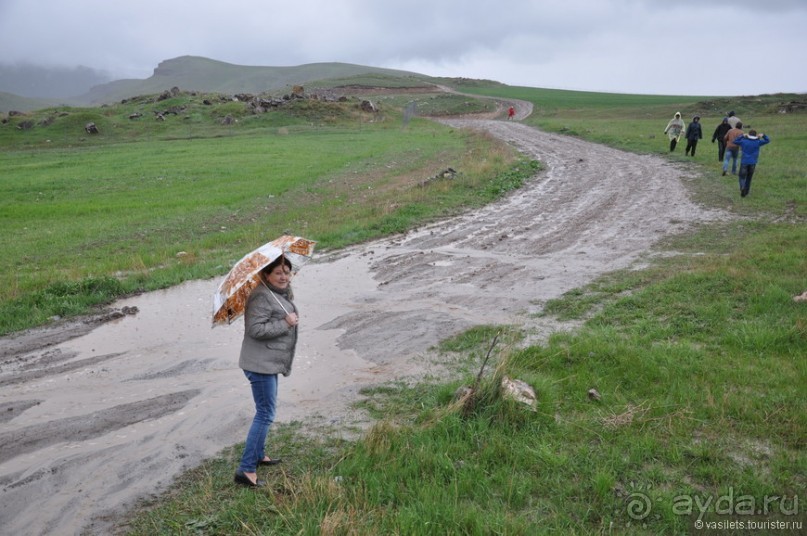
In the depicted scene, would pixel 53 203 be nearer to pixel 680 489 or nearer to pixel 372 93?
pixel 680 489

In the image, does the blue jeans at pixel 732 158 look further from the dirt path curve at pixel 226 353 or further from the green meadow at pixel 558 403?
the dirt path curve at pixel 226 353

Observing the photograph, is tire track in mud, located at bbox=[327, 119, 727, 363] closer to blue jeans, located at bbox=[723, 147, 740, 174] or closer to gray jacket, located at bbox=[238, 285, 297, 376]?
blue jeans, located at bbox=[723, 147, 740, 174]

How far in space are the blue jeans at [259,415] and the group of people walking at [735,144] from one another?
1544cm

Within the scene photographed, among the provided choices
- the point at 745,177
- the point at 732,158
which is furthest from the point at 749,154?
the point at 732,158

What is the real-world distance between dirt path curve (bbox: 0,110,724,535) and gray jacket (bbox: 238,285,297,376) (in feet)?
4.69

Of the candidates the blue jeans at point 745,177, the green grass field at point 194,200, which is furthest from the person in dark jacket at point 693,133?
the blue jeans at point 745,177

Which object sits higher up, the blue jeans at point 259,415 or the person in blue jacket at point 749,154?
the person in blue jacket at point 749,154

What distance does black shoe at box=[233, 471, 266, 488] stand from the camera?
5.05 meters

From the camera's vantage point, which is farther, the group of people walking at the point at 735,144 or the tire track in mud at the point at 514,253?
the group of people walking at the point at 735,144

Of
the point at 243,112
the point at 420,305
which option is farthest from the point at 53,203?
the point at 243,112

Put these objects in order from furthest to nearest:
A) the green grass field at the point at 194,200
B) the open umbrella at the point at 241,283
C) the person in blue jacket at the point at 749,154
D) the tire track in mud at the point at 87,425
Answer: the person in blue jacket at the point at 749,154 < the green grass field at the point at 194,200 < the tire track in mud at the point at 87,425 < the open umbrella at the point at 241,283

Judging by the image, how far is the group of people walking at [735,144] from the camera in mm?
15781

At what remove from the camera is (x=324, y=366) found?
7.76 metres

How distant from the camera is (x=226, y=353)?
8.33 meters
